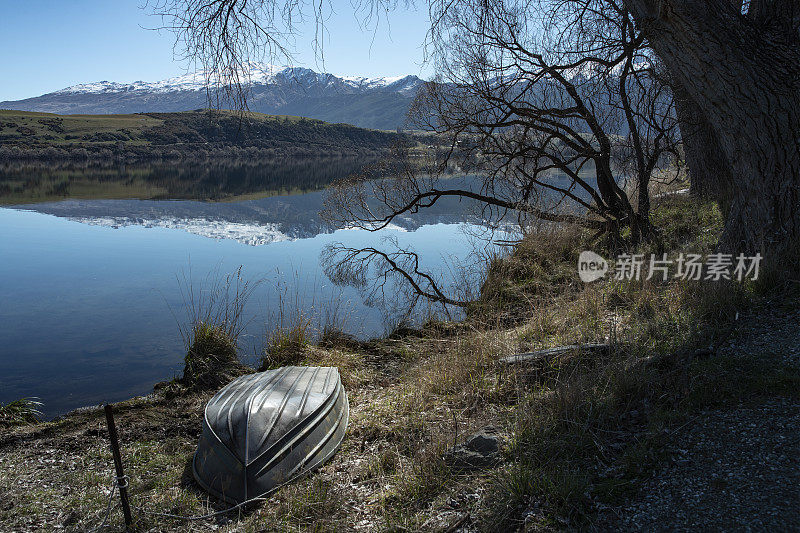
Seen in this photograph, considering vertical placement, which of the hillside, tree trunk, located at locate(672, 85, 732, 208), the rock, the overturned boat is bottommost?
the overturned boat

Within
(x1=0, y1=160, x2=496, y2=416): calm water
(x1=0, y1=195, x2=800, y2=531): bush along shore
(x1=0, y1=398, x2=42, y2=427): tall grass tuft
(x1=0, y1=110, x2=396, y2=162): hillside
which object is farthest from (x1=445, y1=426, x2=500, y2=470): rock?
(x1=0, y1=110, x2=396, y2=162): hillside

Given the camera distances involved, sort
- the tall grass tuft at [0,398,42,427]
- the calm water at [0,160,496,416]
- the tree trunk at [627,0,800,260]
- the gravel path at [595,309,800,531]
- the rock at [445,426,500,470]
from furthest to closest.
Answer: the calm water at [0,160,496,416]
the tall grass tuft at [0,398,42,427]
the tree trunk at [627,0,800,260]
the rock at [445,426,500,470]
the gravel path at [595,309,800,531]

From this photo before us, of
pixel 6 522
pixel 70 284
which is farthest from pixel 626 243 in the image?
pixel 70 284

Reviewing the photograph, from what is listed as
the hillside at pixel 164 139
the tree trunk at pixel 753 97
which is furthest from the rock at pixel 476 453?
the hillside at pixel 164 139

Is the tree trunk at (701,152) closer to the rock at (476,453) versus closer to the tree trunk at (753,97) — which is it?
the tree trunk at (753,97)

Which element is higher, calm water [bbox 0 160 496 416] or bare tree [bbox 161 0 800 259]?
bare tree [bbox 161 0 800 259]

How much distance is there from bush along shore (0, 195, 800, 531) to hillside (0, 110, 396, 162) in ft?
180

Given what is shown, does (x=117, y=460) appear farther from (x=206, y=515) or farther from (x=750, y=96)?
(x=750, y=96)

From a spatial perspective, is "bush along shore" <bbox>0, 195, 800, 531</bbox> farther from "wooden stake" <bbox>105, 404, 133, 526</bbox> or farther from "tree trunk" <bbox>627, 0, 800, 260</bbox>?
"tree trunk" <bbox>627, 0, 800, 260</bbox>

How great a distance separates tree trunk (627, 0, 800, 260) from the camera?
5.70 metres

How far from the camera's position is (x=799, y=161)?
18.7 feet

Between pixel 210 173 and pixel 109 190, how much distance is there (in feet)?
45.2

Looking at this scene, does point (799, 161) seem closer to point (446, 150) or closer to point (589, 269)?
point (589, 269)

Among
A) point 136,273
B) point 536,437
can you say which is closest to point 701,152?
point 536,437
